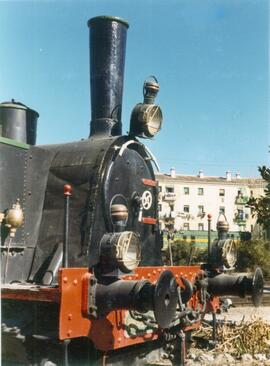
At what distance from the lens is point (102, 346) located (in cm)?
425

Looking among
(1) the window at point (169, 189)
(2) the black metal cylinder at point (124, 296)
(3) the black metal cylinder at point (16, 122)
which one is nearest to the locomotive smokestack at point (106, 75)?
(3) the black metal cylinder at point (16, 122)

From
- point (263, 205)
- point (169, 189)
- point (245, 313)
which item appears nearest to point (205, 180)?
point (169, 189)

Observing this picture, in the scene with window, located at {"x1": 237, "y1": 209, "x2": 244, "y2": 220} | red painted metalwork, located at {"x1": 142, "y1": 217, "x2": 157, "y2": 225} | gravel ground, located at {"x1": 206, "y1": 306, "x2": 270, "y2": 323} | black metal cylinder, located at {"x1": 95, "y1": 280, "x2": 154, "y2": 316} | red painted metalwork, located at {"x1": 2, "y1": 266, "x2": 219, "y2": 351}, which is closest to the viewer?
red painted metalwork, located at {"x1": 2, "y1": 266, "x2": 219, "y2": 351}

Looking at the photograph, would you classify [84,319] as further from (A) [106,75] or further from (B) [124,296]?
(A) [106,75]

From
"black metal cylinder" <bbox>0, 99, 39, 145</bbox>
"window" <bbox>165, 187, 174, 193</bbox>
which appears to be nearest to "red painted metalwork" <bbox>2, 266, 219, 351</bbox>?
"black metal cylinder" <bbox>0, 99, 39, 145</bbox>

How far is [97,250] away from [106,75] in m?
2.20

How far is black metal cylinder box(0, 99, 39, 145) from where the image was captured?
5.60m

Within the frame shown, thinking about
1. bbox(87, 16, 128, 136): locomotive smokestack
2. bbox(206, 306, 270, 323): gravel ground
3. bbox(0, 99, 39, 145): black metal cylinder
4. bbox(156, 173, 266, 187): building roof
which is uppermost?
bbox(156, 173, 266, 187): building roof

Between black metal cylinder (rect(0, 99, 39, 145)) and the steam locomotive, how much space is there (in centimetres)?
1

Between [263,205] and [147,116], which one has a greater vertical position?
[147,116]

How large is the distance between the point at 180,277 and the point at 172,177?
181 ft

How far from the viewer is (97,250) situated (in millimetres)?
4941

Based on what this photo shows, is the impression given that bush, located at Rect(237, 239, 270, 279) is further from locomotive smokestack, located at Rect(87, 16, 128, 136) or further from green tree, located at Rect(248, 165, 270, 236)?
locomotive smokestack, located at Rect(87, 16, 128, 136)

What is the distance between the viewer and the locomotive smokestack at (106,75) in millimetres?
6004
